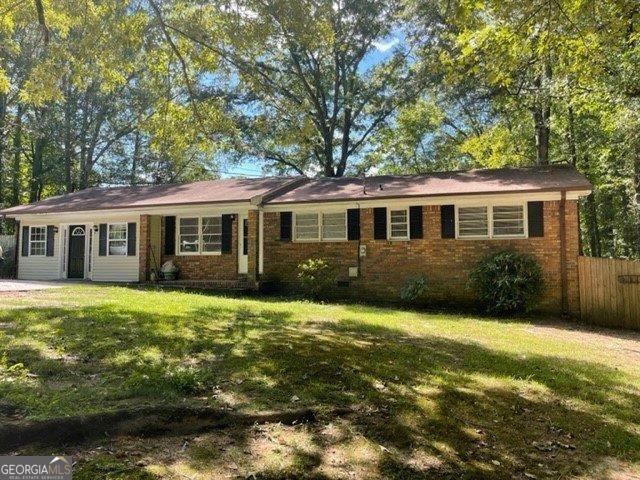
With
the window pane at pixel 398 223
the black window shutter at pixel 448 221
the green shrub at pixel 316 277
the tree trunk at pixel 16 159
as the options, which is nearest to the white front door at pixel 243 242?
the green shrub at pixel 316 277

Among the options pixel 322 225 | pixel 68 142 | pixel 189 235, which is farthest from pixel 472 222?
pixel 68 142

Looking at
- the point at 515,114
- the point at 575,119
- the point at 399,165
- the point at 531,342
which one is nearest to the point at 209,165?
the point at 399,165

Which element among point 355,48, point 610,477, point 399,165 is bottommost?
point 610,477

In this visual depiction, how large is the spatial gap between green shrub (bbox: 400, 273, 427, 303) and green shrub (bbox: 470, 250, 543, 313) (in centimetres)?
137

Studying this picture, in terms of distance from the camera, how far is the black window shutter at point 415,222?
13969 millimetres

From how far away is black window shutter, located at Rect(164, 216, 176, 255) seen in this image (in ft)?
55.9

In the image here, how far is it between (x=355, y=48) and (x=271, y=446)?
24.2 meters

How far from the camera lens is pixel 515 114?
22594mm

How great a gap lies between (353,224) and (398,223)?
139 cm

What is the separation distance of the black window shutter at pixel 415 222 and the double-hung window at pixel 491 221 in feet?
3.67

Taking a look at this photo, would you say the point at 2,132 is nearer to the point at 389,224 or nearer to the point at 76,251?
the point at 76,251

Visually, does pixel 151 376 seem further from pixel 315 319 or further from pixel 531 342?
pixel 531 342

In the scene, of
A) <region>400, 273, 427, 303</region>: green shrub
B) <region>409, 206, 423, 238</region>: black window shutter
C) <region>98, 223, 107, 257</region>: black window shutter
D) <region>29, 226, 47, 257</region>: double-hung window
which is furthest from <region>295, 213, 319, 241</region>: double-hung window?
<region>29, 226, 47, 257</region>: double-hung window

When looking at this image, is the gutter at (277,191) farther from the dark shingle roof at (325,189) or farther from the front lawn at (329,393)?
the front lawn at (329,393)
